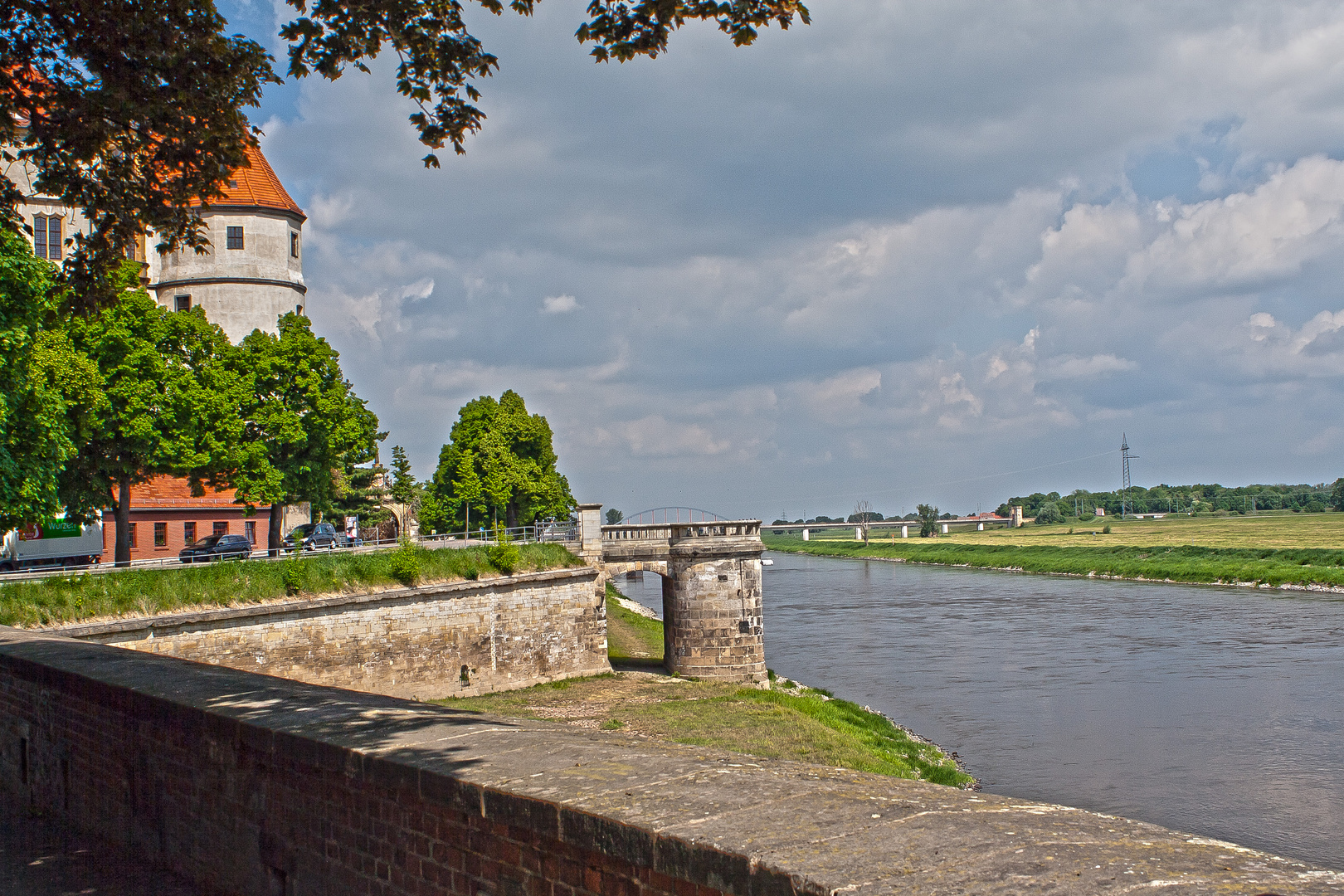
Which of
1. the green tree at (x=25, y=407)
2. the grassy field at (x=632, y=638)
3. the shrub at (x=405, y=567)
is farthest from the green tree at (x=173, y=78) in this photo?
the grassy field at (x=632, y=638)

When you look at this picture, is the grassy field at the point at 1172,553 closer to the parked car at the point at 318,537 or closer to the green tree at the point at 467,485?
the green tree at the point at 467,485

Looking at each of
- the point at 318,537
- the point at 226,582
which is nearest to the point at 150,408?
the point at 226,582

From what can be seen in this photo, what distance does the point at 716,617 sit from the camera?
1198 inches

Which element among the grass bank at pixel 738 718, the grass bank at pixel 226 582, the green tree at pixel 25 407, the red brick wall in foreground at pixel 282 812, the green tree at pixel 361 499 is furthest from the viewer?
the green tree at pixel 361 499

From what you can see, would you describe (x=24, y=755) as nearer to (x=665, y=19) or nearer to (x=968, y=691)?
(x=665, y=19)

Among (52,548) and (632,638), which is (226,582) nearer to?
(52,548)

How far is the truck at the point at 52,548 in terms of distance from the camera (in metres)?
33.8

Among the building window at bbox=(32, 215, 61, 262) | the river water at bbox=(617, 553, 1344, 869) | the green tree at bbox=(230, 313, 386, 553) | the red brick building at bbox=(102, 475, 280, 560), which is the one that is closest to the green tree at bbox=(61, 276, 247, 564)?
the green tree at bbox=(230, 313, 386, 553)

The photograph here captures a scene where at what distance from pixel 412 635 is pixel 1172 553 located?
75.1 meters

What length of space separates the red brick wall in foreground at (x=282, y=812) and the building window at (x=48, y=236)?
29619mm

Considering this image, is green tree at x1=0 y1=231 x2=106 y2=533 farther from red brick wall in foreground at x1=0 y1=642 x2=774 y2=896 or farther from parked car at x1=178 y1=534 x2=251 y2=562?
parked car at x1=178 y1=534 x2=251 y2=562

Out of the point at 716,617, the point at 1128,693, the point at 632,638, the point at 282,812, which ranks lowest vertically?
the point at 1128,693

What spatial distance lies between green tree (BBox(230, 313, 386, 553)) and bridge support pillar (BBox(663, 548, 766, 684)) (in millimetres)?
11333

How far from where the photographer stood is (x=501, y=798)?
4418 millimetres
